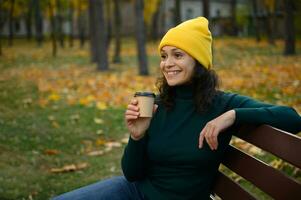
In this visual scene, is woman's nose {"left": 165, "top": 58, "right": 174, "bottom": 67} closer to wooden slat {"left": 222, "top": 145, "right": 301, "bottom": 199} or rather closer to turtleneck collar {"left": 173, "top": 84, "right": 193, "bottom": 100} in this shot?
turtleneck collar {"left": 173, "top": 84, "right": 193, "bottom": 100}

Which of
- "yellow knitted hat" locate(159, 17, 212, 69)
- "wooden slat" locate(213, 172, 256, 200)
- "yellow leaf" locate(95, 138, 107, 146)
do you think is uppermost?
"yellow knitted hat" locate(159, 17, 212, 69)

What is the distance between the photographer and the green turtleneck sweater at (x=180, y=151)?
2812 millimetres

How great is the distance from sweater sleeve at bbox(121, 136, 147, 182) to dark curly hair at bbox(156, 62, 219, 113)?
0.31 metres

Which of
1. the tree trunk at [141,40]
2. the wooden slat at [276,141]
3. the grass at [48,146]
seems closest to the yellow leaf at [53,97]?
the grass at [48,146]

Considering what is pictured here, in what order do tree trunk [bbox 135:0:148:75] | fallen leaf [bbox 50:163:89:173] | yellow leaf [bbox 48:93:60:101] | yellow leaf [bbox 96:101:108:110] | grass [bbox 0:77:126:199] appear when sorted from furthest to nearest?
tree trunk [bbox 135:0:148:75], yellow leaf [bbox 48:93:60:101], yellow leaf [bbox 96:101:108:110], fallen leaf [bbox 50:163:89:173], grass [bbox 0:77:126:199]

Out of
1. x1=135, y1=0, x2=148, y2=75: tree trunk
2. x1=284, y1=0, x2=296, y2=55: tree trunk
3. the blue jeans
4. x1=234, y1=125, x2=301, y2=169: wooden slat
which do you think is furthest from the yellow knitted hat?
x1=284, y1=0, x2=296, y2=55: tree trunk

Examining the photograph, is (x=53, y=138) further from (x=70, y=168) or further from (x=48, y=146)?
(x=70, y=168)

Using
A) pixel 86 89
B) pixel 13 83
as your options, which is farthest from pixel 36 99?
pixel 13 83

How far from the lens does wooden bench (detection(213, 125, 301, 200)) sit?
234 cm

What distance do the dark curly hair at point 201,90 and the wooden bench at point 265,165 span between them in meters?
0.29

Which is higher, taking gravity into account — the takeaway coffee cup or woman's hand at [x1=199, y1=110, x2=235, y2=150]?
the takeaway coffee cup

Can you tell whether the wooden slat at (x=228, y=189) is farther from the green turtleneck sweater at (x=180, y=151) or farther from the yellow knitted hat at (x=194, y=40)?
the yellow knitted hat at (x=194, y=40)

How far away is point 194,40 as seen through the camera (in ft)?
9.52

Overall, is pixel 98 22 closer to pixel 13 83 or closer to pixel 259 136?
pixel 13 83
